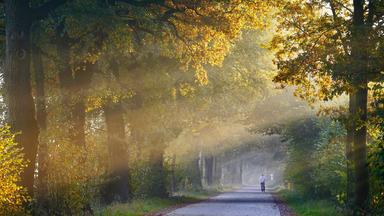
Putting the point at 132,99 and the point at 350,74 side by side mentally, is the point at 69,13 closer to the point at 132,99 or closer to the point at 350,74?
the point at 350,74

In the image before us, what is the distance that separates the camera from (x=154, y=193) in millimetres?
32344

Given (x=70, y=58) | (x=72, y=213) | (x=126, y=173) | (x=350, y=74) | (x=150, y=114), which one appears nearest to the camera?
(x=350, y=74)

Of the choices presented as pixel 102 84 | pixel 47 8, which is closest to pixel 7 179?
pixel 47 8

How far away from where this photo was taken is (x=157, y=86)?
27.9 m

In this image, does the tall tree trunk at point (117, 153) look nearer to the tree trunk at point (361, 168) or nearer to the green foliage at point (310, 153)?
the green foliage at point (310, 153)

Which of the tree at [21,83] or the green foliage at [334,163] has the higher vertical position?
the tree at [21,83]

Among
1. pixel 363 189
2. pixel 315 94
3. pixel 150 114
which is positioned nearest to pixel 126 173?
pixel 150 114

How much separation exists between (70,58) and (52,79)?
4.57 meters

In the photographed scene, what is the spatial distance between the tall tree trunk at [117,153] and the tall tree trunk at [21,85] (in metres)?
10.3

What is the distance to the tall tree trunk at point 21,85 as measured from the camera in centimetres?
1509

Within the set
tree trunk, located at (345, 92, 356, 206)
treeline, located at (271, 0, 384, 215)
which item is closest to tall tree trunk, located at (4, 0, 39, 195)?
treeline, located at (271, 0, 384, 215)

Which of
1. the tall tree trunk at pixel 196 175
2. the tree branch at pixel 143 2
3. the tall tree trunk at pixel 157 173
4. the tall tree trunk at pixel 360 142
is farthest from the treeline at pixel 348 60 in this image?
the tall tree trunk at pixel 196 175

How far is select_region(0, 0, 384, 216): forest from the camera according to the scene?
14.9 metres

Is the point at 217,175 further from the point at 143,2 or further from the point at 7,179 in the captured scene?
the point at 7,179
